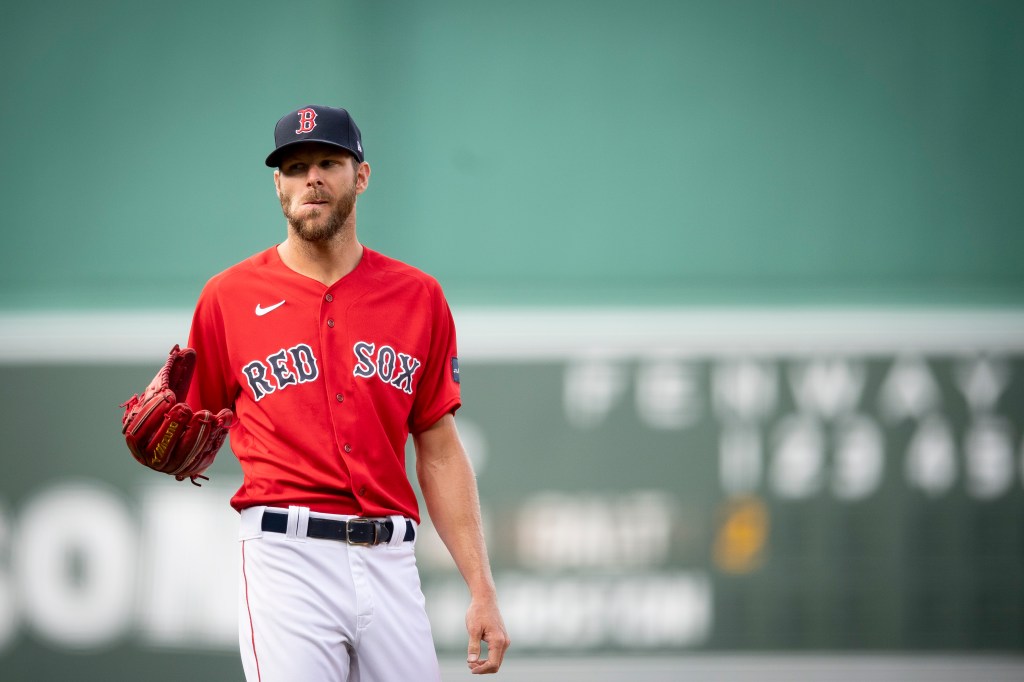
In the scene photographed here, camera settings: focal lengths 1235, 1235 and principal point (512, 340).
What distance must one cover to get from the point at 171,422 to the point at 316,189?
54 centimetres

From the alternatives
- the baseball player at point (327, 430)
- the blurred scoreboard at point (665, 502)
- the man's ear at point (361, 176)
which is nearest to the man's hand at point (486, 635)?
the baseball player at point (327, 430)

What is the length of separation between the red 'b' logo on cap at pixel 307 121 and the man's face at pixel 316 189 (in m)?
0.04

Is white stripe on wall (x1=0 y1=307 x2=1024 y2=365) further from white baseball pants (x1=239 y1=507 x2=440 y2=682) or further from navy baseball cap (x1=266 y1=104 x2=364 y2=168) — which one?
white baseball pants (x1=239 y1=507 x2=440 y2=682)

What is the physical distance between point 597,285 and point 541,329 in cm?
47

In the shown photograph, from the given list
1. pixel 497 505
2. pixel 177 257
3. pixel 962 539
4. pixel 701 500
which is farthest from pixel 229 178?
pixel 962 539

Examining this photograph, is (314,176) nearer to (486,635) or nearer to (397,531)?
(397,531)

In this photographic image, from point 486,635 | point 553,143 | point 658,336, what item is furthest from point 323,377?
point 553,143

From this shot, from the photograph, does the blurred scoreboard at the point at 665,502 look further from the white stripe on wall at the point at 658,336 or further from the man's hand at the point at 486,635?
the man's hand at the point at 486,635

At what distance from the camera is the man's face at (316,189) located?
8.08ft

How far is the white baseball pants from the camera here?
226cm

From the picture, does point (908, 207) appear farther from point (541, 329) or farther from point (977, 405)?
point (541, 329)

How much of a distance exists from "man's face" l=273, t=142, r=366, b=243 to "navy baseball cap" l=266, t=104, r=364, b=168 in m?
0.03

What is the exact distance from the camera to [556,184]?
5.25m

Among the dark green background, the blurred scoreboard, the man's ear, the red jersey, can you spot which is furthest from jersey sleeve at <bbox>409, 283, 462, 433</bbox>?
the dark green background
